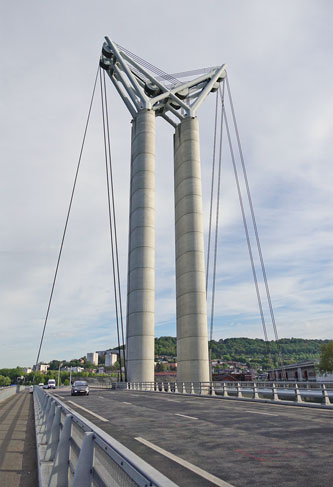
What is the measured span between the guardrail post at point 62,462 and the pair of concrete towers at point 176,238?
41154 mm

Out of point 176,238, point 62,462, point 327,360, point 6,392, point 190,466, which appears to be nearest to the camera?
point 62,462

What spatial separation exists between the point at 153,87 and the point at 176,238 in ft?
85.8

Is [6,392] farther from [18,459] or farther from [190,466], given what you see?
[190,466]

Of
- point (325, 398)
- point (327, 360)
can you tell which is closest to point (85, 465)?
point (325, 398)

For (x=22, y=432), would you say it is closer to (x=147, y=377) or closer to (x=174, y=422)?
(x=174, y=422)

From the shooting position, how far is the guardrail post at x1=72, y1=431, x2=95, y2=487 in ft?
12.3

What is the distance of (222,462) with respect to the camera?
742cm

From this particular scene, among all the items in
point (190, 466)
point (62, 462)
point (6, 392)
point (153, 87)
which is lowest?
point (190, 466)

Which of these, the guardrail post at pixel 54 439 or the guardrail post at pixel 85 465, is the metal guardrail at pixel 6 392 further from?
the guardrail post at pixel 85 465

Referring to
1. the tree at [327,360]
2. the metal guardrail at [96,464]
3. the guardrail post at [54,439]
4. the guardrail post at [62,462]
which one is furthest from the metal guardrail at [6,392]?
the tree at [327,360]

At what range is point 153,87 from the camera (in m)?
62.6

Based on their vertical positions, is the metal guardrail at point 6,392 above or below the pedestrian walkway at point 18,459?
above

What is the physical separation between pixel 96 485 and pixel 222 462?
15.0 ft

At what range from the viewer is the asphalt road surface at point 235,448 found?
6.36 metres
